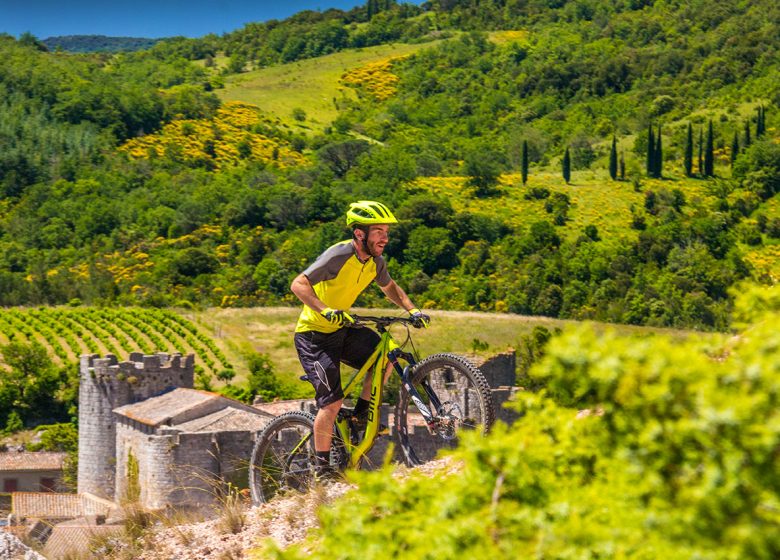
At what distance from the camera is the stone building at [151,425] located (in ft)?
79.6

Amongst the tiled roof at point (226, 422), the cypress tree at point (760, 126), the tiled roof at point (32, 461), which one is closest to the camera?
the tiled roof at point (226, 422)

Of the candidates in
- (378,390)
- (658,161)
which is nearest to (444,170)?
(658,161)

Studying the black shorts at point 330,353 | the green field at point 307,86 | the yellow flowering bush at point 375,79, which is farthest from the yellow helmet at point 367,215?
the yellow flowering bush at point 375,79

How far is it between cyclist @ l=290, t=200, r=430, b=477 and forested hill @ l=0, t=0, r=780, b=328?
43.7 m

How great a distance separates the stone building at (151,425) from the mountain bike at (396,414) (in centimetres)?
1355

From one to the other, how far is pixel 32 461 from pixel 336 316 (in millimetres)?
36490

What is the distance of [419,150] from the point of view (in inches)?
5458

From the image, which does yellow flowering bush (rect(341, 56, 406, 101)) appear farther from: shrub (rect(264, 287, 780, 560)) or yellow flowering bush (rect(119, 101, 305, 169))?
shrub (rect(264, 287, 780, 560))

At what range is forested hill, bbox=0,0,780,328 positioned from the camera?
87.6 m

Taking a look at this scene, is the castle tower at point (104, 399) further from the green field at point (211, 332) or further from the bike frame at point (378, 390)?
the bike frame at point (378, 390)

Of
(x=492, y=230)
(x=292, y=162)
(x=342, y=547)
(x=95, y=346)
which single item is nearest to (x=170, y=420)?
(x=342, y=547)

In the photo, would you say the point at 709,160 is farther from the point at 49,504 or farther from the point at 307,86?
the point at 49,504

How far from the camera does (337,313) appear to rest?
8773mm

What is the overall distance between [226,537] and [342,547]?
384 cm
